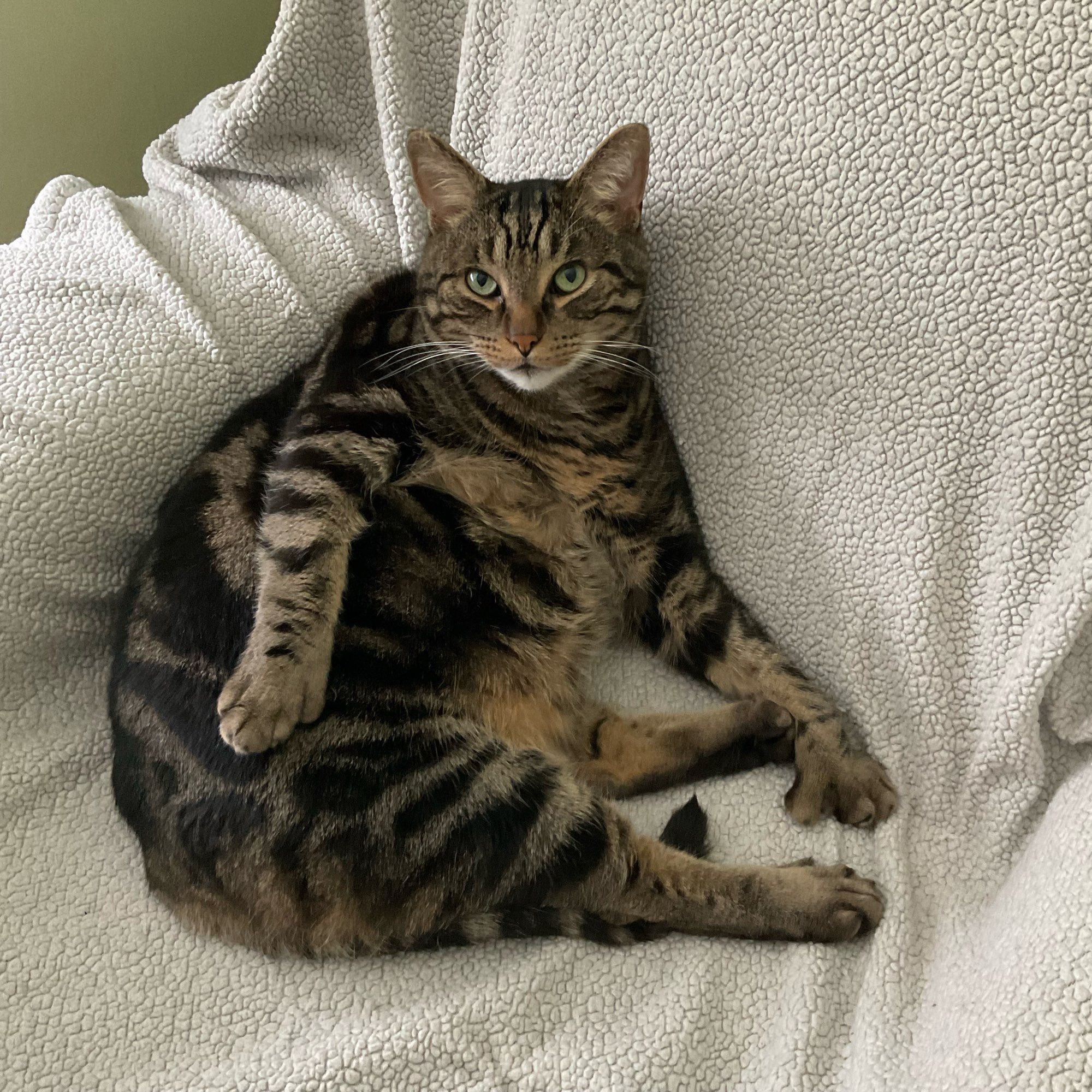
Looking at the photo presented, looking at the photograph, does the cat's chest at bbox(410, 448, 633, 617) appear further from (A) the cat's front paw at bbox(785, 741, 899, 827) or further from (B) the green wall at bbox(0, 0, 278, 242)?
(B) the green wall at bbox(0, 0, 278, 242)

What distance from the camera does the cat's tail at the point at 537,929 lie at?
3.55 ft

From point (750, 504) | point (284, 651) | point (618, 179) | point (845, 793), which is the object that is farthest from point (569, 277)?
point (845, 793)

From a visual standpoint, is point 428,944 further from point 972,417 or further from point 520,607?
point 972,417

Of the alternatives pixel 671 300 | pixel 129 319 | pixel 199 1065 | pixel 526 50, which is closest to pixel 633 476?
pixel 671 300

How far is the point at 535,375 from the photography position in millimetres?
1259

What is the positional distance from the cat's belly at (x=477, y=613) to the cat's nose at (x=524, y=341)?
0.79 feet

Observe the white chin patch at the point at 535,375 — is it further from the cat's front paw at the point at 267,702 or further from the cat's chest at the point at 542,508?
the cat's front paw at the point at 267,702

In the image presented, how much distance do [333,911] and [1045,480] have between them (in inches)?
39.0

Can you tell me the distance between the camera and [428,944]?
109 cm

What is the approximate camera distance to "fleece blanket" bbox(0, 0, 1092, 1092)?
98cm

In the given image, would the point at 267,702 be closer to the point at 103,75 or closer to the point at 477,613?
the point at 477,613

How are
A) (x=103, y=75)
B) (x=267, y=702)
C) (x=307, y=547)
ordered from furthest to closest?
(x=103, y=75), (x=307, y=547), (x=267, y=702)

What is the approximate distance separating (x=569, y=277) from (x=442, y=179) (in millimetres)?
253

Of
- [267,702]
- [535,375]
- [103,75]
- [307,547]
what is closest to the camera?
[267,702]
